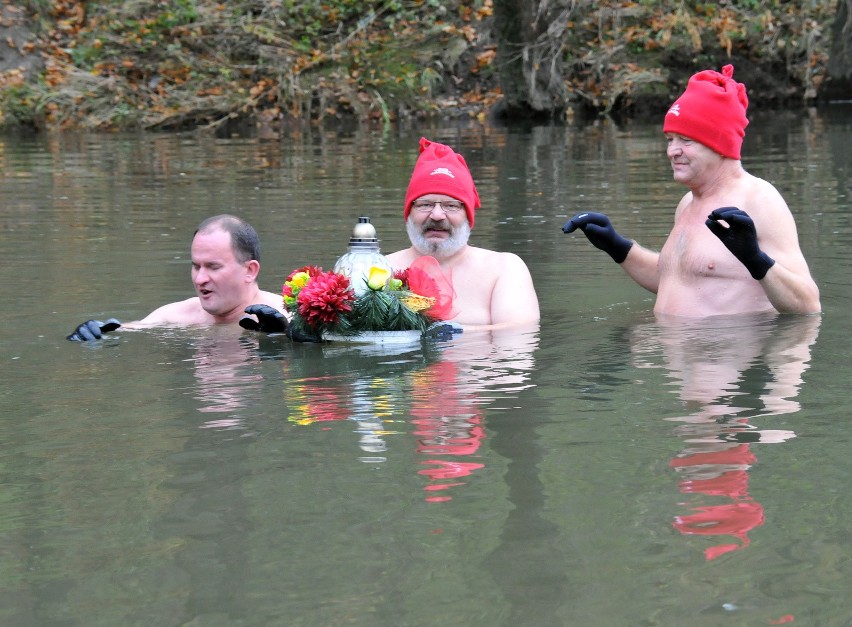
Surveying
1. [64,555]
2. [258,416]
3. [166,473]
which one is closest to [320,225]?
[258,416]

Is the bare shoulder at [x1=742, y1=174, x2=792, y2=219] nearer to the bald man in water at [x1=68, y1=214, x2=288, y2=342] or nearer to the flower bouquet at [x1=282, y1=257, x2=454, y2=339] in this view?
the flower bouquet at [x1=282, y1=257, x2=454, y2=339]

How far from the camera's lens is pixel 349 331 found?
23.4 ft

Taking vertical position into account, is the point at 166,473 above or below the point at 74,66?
below

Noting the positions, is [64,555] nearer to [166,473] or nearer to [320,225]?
[166,473]

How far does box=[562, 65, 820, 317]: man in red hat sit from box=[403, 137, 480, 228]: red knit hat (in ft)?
2.35

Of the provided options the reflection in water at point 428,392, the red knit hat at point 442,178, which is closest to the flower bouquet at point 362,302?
the reflection in water at point 428,392

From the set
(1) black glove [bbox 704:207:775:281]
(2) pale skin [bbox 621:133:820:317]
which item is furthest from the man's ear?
(1) black glove [bbox 704:207:775:281]

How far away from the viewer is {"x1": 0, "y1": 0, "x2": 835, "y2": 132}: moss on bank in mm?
24656

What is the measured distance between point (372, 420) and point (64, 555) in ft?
5.93

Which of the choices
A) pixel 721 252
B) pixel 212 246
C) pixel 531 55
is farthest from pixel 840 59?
pixel 212 246

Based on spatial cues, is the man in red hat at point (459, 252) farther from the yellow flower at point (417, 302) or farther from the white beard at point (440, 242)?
the yellow flower at point (417, 302)

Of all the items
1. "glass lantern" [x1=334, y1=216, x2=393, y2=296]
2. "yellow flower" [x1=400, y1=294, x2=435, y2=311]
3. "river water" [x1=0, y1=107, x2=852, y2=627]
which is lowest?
"river water" [x1=0, y1=107, x2=852, y2=627]

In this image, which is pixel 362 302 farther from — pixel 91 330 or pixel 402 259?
pixel 91 330

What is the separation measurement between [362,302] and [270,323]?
24.0 inches
